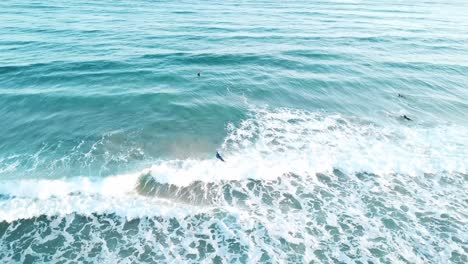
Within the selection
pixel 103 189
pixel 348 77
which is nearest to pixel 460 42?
pixel 348 77

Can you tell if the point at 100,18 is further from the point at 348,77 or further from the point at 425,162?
the point at 425,162

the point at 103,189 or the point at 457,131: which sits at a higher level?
the point at 457,131

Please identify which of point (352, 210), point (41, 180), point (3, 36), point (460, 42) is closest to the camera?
point (352, 210)

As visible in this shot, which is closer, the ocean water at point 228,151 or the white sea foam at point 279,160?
the ocean water at point 228,151

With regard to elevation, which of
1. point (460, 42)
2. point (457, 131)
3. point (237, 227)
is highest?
point (460, 42)

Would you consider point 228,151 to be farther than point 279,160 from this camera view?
Yes

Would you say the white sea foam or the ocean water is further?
the white sea foam

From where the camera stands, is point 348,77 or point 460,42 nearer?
point 348,77

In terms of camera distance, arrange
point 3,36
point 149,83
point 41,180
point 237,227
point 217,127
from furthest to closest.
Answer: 1. point 3,36
2. point 149,83
3. point 217,127
4. point 41,180
5. point 237,227
